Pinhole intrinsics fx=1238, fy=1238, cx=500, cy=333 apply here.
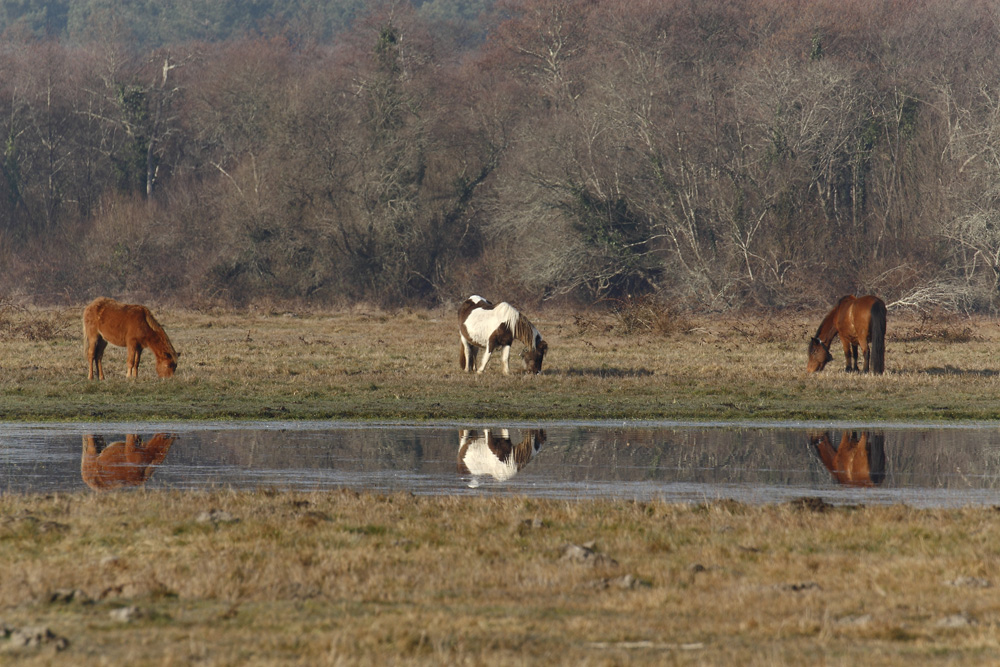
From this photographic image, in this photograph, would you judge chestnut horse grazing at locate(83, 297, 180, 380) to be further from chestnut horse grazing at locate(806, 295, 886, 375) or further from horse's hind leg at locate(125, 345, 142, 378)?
chestnut horse grazing at locate(806, 295, 886, 375)

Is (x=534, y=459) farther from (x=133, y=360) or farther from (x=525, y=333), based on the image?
(x=133, y=360)

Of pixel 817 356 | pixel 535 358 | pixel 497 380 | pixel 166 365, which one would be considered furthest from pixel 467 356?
pixel 817 356

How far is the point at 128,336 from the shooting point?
21.3 meters

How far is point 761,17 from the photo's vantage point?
189ft

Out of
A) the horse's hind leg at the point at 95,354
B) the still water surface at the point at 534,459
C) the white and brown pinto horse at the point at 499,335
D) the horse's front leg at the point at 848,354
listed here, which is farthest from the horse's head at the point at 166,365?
the horse's front leg at the point at 848,354

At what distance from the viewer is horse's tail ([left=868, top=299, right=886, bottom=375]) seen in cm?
2297

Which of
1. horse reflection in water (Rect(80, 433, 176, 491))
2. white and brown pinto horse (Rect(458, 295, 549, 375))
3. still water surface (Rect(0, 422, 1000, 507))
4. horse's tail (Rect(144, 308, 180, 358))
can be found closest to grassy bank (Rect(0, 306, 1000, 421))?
white and brown pinto horse (Rect(458, 295, 549, 375))

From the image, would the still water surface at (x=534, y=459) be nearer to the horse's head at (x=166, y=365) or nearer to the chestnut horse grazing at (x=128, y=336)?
the horse's head at (x=166, y=365)

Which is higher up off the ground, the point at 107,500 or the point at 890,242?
the point at 890,242

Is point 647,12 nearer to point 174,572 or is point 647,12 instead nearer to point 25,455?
point 25,455

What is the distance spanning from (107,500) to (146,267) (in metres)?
48.3

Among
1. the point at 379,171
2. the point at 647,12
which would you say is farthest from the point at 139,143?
the point at 647,12

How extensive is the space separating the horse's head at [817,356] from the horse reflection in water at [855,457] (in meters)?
7.23

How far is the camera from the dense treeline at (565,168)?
48219 mm
